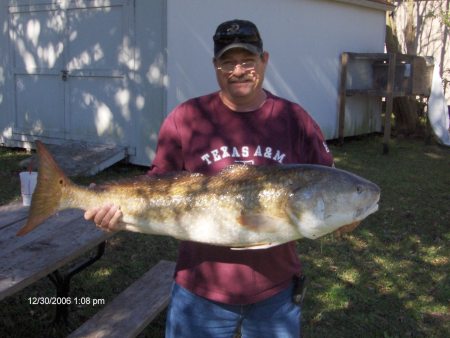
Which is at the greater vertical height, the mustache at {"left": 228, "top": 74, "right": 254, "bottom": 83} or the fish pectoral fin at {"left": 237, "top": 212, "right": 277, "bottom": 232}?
the mustache at {"left": 228, "top": 74, "right": 254, "bottom": 83}

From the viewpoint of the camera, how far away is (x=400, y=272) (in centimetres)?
545

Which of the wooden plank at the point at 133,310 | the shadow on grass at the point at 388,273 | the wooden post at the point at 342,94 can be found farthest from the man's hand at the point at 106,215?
the wooden post at the point at 342,94

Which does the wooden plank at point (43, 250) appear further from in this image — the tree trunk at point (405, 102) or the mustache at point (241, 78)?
the tree trunk at point (405, 102)

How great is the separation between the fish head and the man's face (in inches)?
19.3

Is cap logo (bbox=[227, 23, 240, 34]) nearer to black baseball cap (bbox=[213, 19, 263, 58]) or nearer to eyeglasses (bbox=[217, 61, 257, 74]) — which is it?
black baseball cap (bbox=[213, 19, 263, 58])

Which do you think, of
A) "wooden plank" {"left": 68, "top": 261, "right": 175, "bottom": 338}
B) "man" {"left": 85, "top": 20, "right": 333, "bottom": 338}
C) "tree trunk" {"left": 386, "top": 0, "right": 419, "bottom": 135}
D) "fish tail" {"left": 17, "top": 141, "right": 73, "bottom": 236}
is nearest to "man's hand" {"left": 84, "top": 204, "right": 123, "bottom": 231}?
"man" {"left": 85, "top": 20, "right": 333, "bottom": 338}

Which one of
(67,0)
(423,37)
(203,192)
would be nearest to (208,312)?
(203,192)

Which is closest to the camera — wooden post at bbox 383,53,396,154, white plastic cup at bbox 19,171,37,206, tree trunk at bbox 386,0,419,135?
white plastic cup at bbox 19,171,37,206

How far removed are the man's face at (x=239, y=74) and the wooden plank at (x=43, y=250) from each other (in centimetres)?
154

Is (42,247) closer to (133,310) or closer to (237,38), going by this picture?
(133,310)

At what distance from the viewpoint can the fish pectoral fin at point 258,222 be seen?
2.29 m

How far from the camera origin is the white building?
885 centimetres

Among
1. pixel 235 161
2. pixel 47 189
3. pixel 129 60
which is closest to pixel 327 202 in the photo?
pixel 235 161

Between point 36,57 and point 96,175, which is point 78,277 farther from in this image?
point 36,57
